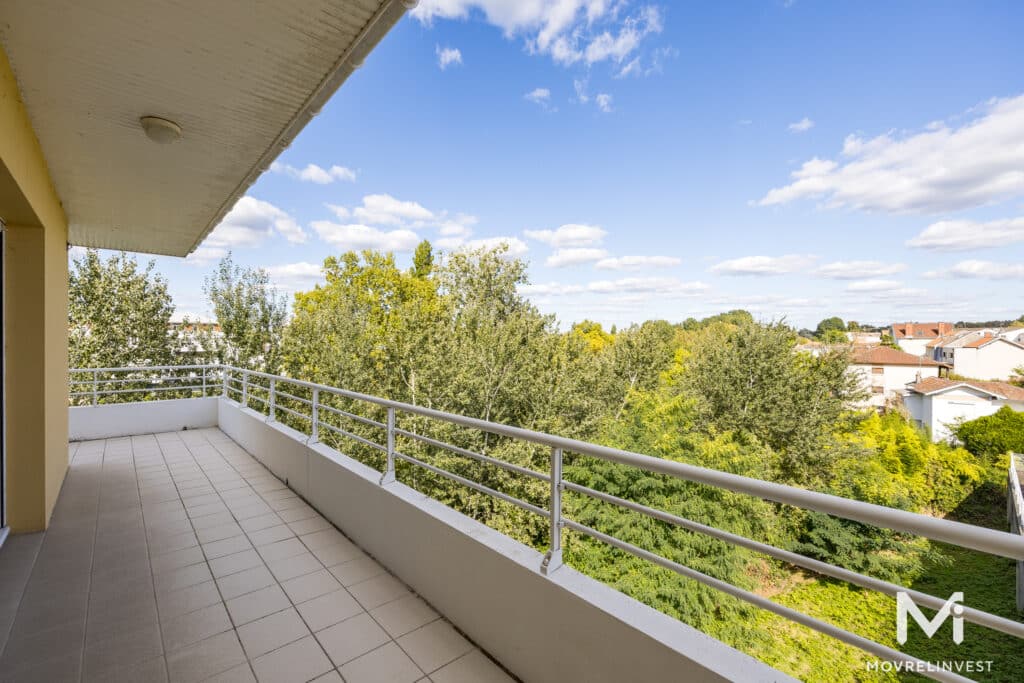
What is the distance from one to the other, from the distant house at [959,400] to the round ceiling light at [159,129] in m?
31.7

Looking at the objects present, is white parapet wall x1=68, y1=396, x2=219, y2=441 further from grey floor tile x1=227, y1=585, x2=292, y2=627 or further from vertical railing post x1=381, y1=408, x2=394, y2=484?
vertical railing post x1=381, y1=408, x2=394, y2=484

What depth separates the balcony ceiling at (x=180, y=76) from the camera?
1.55 meters

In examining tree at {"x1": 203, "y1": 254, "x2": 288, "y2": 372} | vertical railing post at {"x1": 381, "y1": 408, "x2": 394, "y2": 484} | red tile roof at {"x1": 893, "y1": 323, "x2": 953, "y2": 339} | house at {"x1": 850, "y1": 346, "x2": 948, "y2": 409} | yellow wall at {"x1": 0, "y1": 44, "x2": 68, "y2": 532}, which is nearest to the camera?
vertical railing post at {"x1": 381, "y1": 408, "x2": 394, "y2": 484}

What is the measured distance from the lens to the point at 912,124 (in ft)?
81.3

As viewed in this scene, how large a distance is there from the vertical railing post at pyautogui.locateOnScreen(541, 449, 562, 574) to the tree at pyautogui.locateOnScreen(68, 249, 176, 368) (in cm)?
1301

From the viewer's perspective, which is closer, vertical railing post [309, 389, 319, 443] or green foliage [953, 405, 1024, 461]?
vertical railing post [309, 389, 319, 443]

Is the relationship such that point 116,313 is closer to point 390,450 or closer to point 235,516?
point 235,516

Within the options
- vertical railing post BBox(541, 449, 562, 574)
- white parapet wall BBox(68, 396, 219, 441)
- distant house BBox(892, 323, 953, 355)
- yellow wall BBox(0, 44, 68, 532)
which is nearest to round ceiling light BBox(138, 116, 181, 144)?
yellow wall BBox(0, 44, 68, 532)

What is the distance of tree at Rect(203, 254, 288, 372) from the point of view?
1284cm

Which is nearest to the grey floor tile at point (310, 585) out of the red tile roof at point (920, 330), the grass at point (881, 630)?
the grass at point (881, 630)

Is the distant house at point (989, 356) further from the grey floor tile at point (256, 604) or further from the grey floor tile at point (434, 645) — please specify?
the grey floor tile at point (256, 604)

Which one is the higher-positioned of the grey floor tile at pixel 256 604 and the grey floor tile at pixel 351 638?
the grey floor tile at pixel 351 638

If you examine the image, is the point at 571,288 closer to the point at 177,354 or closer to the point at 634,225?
the point at 634,225

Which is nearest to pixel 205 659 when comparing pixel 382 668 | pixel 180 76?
pixel 382 668
